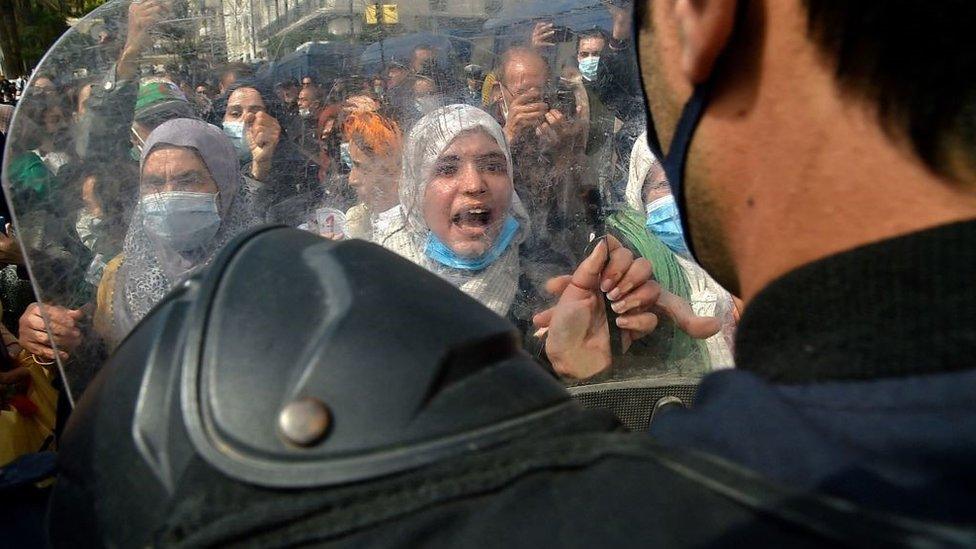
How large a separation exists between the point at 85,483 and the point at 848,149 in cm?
77

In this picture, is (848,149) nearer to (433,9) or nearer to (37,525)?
(37,525)

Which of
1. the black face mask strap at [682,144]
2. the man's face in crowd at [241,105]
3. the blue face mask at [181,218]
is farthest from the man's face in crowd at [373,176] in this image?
the black face mask strap at [682,144]

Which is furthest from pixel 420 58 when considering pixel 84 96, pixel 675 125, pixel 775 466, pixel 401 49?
pixel 775 466

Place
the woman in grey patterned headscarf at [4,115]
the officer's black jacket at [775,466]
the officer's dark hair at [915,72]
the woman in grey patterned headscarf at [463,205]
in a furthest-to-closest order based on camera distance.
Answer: the woman in grey patterned headscarf at [4,115] → the woman in grey patterned headscarf at [463,205] → the officer's dark hair at [915,72] → the officer's black jacket at [775,466]

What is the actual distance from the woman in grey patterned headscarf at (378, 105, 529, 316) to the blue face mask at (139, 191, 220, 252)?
0.41 metres

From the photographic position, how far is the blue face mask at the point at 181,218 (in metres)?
1.57

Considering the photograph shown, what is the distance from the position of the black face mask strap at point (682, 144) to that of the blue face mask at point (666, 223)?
1.05 m

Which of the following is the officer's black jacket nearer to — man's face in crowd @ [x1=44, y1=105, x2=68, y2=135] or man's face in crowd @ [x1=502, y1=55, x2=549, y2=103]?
man's face in crowd @ [x1=44, y1=105, x2=68, y2=135]

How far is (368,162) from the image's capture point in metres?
1.85

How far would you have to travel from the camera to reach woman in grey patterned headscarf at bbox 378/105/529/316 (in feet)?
6.23

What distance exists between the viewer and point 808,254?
0.68 metres

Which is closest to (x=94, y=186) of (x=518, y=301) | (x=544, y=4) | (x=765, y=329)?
(x=518, y=301)

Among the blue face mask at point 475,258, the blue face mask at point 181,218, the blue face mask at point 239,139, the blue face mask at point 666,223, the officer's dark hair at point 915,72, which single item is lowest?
the blue face mask at point 475,258

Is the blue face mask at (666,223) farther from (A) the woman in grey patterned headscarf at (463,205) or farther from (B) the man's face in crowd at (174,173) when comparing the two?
(B) the man's face in crowd at (174,173)
